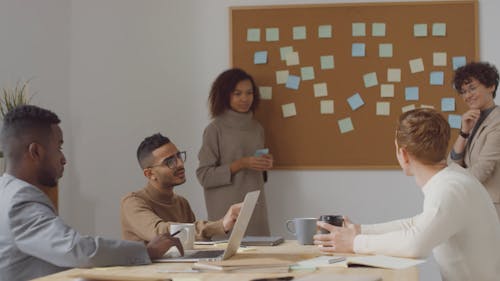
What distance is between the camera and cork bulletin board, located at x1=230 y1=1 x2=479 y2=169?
447cm

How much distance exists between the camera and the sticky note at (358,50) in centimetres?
452

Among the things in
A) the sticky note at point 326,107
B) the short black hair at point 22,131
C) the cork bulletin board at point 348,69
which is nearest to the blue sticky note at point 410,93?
the cork bulletin board at point 348,69

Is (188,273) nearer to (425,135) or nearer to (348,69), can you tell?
(425,135)

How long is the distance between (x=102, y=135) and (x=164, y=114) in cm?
45

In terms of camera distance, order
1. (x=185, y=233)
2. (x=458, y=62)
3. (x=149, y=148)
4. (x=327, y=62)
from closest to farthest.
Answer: (x=185, y=233)
(x=149, y=148)
(x=458, y=62)
(x=327, y=62)

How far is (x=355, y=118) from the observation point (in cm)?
452

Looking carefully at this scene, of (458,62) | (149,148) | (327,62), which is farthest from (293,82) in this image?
(149,148)

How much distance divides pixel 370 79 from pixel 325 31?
0.43 m

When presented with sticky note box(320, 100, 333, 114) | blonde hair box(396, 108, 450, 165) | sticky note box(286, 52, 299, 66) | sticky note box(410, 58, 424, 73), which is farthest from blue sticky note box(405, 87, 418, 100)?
blonde hair box(396, 108, 450, 165)

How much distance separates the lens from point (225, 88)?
4.36 meters

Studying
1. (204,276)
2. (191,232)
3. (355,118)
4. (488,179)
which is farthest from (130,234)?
(355,118)

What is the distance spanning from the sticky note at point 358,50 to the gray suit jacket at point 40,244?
113 inches

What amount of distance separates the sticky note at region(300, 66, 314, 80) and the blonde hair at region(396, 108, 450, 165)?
2530 mm

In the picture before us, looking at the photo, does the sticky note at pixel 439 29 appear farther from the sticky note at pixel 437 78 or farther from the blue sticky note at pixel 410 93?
the blue sticky note at pixel 410 93
